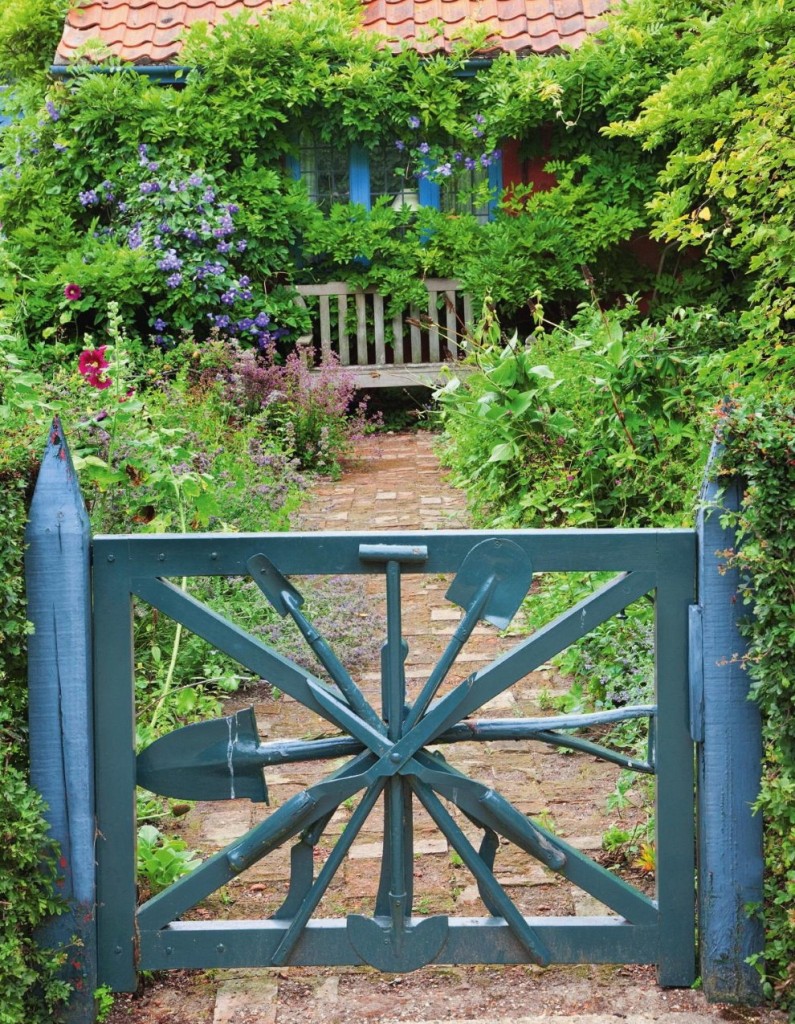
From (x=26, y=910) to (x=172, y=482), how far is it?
2.12 metres

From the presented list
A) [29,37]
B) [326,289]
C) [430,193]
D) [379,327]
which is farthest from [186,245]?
[29,37]

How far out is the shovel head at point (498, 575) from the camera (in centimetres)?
251

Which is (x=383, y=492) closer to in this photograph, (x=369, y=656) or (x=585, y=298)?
(x=369, y=656)

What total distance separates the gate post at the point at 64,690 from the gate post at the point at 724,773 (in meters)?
1.21

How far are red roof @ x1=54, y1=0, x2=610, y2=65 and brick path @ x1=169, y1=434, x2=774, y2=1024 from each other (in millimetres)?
7091

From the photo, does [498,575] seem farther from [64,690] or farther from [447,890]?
[447,890]

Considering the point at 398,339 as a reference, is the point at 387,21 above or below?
above

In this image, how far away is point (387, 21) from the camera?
11.3 meters

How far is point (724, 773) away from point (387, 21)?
10.0 metres

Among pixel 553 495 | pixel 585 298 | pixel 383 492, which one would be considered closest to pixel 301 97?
pixel 585 298

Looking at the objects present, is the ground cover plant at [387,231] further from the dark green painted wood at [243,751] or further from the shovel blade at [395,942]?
the shovel blade at [395,942]

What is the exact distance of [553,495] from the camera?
18.9 ft

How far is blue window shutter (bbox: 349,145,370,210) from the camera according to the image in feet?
37.3

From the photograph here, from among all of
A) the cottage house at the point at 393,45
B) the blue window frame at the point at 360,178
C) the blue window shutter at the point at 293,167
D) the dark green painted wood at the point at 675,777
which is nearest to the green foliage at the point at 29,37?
the cottage house at the point at 393,45
